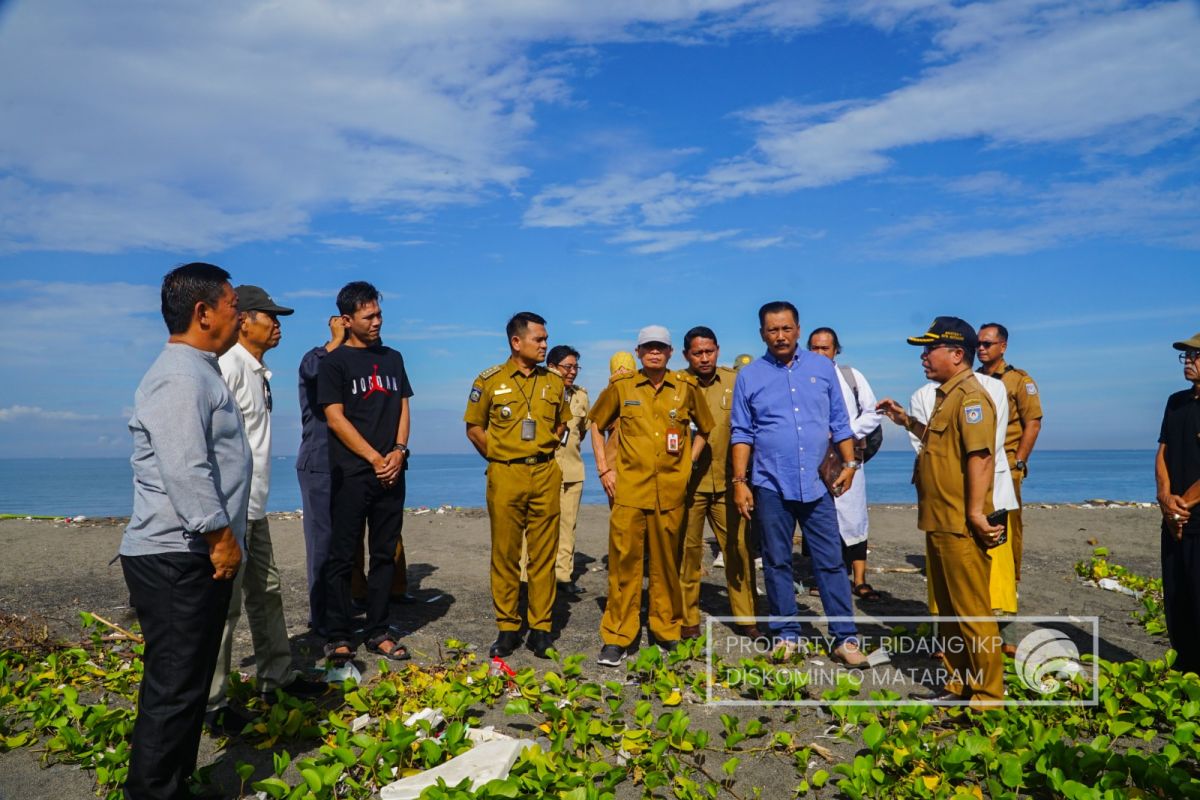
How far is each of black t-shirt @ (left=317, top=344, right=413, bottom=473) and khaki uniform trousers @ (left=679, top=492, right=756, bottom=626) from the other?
7.84ft

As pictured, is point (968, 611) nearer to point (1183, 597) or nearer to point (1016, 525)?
point (1183, 597)

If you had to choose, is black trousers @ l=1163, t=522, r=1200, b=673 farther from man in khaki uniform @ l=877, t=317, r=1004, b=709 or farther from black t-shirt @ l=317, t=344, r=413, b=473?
black t-shirt @ l=317, t=344, r=413, b=473

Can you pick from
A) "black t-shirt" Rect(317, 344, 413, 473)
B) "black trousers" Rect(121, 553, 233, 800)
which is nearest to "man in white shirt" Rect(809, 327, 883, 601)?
"black t-shirt" Rect(317, 344, 413, 473)

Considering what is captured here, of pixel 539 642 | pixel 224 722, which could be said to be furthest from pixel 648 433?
pixel 224 722

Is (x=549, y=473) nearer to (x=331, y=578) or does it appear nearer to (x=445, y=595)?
(x=331, y=578)

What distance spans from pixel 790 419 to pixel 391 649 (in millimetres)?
3300

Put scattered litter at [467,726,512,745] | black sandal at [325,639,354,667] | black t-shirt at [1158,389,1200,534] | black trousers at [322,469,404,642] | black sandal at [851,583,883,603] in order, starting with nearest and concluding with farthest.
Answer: scattered litter at [467,726,512,745], black t-shirt at [1158,389,1200,534], black sandal at [325,639,354,667], black trousers at [322,469,404,642], black sandal at [851,583,883,603]

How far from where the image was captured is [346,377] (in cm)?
547

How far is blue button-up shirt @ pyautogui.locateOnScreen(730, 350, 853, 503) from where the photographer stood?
5480 mm

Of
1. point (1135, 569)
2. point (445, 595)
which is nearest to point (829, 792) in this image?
point (445, 595)

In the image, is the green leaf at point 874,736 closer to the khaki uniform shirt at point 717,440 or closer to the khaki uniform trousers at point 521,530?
the khaki uniform trousers at point 521,530


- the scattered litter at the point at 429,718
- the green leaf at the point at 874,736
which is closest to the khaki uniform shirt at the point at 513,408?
the scattered litter at the point at 429,718

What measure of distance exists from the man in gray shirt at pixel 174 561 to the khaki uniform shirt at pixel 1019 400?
614cm

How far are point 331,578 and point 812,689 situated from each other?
332 centimetres
